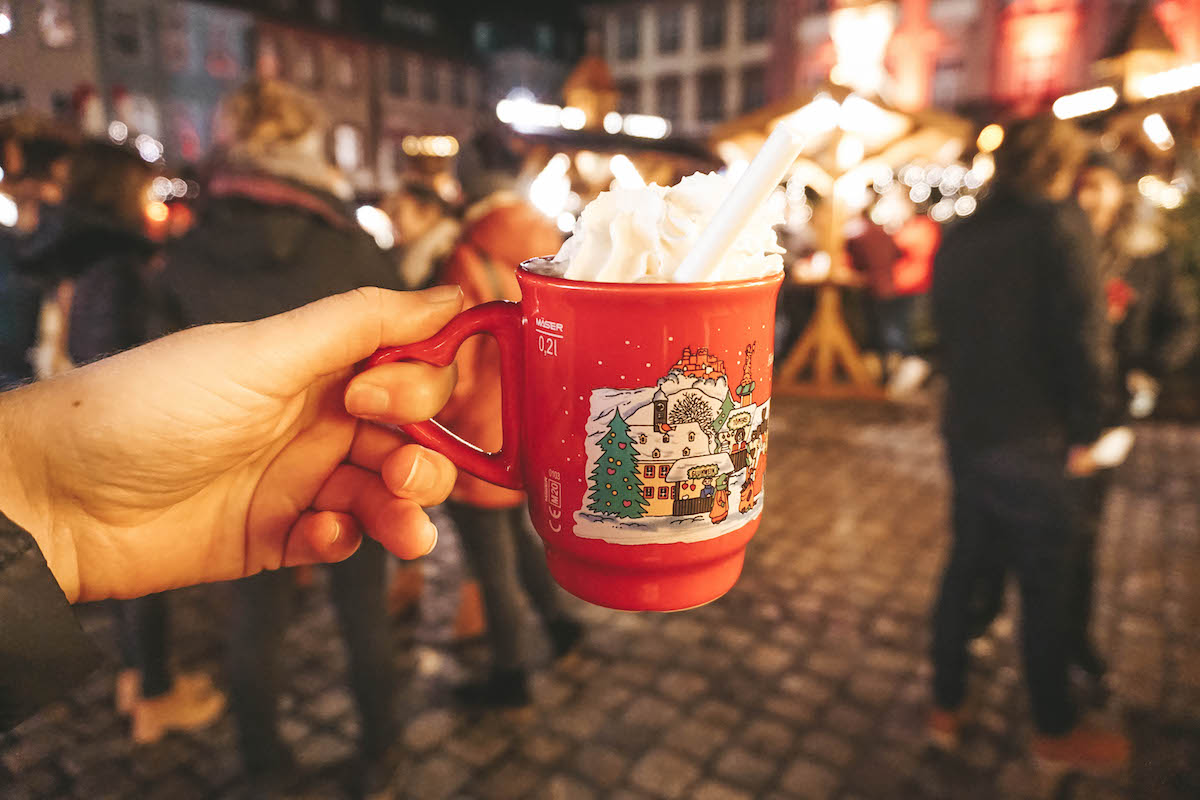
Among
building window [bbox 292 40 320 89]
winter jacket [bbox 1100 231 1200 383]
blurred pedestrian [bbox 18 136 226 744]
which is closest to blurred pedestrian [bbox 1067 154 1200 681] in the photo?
winter jacket [bbox 1100 231 1200 383]

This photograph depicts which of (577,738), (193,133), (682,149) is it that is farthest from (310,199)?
(193,133)

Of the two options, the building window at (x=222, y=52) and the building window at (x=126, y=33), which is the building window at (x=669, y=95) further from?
the building window at (x=126, y=33)

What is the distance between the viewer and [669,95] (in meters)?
33.8

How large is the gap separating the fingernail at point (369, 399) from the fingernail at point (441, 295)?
149mm

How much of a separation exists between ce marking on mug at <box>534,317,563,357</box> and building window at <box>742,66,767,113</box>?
31896 millimetres

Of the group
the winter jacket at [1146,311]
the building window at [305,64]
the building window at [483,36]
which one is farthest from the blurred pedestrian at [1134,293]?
the building window at [483,36]

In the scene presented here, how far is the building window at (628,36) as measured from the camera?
33875mm

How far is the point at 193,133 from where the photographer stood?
24.2 m

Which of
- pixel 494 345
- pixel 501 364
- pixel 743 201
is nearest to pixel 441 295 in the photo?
pixel 501 364

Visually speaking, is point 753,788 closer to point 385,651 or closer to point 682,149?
point 385,651

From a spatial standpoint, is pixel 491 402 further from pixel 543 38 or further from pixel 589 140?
pixel 543 38

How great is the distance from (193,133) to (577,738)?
88.4ft

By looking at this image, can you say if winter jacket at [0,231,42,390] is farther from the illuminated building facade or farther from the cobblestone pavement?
the illuminated building facade

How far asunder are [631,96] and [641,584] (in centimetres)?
3704
